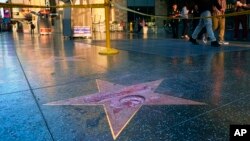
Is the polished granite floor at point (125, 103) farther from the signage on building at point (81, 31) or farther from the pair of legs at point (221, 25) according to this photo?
the signage on building at point (81, 31)

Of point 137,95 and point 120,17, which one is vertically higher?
point 120,17

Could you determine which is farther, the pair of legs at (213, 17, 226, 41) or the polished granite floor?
the pair of legs at (213, 17, 226, 41)

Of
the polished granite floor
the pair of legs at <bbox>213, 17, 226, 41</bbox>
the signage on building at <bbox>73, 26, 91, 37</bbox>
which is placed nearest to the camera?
the polished granite floor

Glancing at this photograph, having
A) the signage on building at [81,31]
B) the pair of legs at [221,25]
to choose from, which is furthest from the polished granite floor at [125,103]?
the signage on building at [81,31]

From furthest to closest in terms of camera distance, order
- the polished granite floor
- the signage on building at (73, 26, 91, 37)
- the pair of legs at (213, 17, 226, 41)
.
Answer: the signage on building at (73, 26, 91, 37) < the pair of legs at (213, 17, 226, 41) < the polished granite floor

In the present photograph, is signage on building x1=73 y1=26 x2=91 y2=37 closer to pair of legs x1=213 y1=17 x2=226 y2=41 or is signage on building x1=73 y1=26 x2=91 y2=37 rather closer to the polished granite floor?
pair of legs x1=213 y1=17 x2=226 y2=41

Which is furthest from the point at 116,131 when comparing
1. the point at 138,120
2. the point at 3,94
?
the point at 3,94

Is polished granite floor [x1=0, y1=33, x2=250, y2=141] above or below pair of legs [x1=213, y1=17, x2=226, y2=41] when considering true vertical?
below

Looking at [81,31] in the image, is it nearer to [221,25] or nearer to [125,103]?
[221,25]

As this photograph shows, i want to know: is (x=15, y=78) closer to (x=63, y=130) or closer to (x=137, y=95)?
(x=137, y=95)

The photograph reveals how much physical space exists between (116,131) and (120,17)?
32.7 meters

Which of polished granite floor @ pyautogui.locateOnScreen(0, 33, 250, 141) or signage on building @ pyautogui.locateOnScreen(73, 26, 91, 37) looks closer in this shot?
polished granite floor @ pyautogui.locateOnScreen(0, 33, 250, 141)

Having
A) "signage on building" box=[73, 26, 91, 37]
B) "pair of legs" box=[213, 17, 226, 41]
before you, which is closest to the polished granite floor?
"pair of legs" box=[213, 17, 226, 41]

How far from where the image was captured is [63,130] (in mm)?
2443
